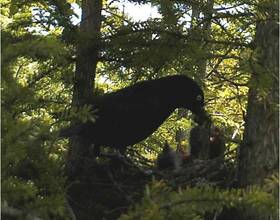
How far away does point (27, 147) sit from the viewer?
270 centimetres

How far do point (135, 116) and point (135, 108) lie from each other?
0.07 meters

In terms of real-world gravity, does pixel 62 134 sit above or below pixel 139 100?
below

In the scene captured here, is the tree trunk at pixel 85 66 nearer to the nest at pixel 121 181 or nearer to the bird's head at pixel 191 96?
the nest at pixel 121 181

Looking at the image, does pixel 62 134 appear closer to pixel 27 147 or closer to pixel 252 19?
pixel 252 19

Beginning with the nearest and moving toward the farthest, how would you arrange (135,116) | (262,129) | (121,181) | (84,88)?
(262,129) < (121,181) < (135,116) < (84,88)

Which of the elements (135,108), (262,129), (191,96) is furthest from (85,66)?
(262,129)

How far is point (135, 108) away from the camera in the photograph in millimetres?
5098

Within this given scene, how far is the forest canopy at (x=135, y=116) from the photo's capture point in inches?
104

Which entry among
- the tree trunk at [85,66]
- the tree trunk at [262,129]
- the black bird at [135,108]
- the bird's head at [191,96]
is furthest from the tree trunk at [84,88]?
the tree trunk at [262,129]

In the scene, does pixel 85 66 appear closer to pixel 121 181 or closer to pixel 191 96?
pixel 191 96

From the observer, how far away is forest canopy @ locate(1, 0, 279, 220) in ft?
8.70

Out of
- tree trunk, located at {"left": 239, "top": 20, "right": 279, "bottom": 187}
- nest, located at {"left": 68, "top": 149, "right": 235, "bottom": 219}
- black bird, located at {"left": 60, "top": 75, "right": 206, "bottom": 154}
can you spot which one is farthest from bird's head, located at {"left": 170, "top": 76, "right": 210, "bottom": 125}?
tree trunk, located at {"left": 239, "top": 20, "right": 279, "bottom": 187}

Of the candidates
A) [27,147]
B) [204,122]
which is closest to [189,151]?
[204,122]

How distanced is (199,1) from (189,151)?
4.48ft
